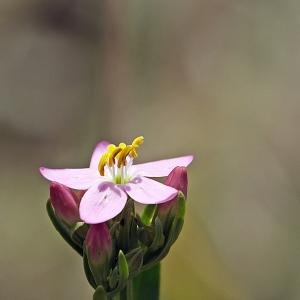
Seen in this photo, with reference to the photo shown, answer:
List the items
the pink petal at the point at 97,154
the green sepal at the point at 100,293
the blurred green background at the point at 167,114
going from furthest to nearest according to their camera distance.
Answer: the blurred green background at the point at 167,114 < the pink petal at the point at 97,154 < the green sepal at the point at 100,293

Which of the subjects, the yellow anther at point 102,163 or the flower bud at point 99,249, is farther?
the yellow anther at point 102,163

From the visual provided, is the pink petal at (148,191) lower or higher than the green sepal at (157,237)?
higher

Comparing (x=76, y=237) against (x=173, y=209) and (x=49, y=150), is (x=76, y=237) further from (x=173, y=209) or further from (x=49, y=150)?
(x=49, y=150)

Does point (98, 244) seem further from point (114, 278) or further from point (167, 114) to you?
point (167, 114)

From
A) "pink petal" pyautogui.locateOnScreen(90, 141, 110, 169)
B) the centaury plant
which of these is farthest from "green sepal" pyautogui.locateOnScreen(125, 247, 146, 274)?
"pink petal" pyautogui.locateOnScreen(90, 141, 110, 169)

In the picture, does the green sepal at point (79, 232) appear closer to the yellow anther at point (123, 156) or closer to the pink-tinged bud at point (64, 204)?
the pink-tinged bud at point (64, 204)

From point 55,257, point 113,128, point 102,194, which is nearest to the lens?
point 102,194

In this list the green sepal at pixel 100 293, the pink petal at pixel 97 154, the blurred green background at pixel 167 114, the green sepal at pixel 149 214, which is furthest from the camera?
the blurred green background at pixel 167 114

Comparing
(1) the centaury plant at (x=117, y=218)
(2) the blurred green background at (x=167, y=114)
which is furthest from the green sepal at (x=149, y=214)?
(2) the blurred green background at (x=167, y=114)

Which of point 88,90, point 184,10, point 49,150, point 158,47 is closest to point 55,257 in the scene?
point 49,150
